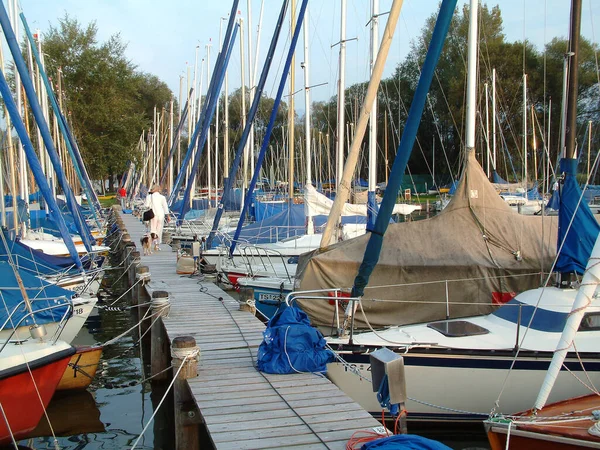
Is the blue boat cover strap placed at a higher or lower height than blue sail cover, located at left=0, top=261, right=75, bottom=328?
lower

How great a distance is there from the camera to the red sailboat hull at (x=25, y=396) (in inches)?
327

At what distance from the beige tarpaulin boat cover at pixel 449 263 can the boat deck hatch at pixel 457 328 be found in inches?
29.8

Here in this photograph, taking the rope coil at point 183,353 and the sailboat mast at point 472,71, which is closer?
the rope coil at point 183,353

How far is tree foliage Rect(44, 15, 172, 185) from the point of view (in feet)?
162

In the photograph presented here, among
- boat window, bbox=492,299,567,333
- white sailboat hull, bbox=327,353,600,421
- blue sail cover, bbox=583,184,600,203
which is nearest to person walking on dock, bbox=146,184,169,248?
white sailboat hull, bbox=327,353,600,421

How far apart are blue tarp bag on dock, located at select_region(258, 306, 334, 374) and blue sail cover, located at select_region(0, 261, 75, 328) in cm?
399

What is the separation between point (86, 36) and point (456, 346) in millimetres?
48542

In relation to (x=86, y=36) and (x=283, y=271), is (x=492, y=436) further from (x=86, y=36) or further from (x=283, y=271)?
(x=86, y=36)

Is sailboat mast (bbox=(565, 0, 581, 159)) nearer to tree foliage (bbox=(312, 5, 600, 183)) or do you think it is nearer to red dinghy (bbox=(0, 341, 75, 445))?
red dinghy (bbox=(0, 341, 75, 445))

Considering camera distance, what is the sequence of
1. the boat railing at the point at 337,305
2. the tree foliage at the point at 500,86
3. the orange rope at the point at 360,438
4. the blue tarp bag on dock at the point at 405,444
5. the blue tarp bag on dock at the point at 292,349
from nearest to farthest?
the blue tarp bag on dock at the point at 405,444 → the orange rope at the point at 360,438 → the blue tarp bag on dock at the point at 292,349 → the boat railing at the point at 337,305 → the tree foliage at the point at 500,86

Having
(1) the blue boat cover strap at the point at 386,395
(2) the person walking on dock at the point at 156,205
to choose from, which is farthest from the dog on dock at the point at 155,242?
(1) the blue boat cover strap at the point at 386,395

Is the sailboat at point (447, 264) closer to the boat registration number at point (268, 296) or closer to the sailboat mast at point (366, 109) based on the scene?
the sailboat mast at point (366, 109)

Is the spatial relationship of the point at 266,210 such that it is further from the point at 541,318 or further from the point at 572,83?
the point at 541,318

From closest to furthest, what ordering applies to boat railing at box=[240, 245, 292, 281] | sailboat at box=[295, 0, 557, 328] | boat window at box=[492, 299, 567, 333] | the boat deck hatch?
boat window at box=[492, 299, 567, 333] < the boat deck hatch < sailboat at box=[295, 0, 557, 328] < boat railing at box=[240, 245, 292, 281]
